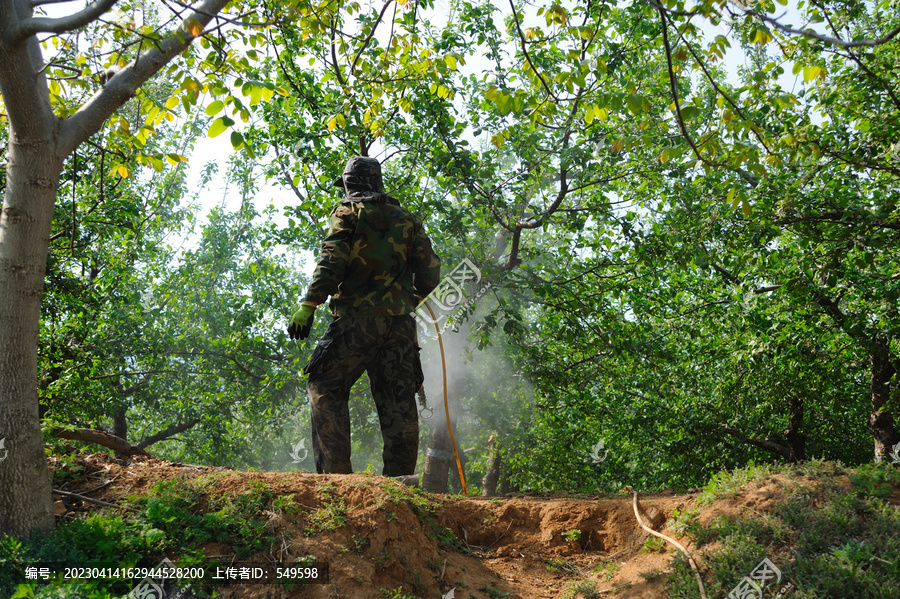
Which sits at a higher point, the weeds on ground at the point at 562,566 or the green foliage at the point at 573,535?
the green foliage at the point at 573,535

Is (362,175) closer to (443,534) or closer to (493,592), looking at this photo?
(443,534)

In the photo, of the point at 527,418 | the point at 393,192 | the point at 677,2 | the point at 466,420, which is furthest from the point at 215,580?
the point at 466,420

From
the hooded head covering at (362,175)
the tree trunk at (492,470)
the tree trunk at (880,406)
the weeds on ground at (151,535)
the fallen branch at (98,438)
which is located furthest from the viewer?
the tree trunk at (492,470)

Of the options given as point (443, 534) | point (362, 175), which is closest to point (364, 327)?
point (362, 175)

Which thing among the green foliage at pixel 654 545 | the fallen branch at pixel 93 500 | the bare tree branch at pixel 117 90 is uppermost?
the bare tree branch at pixel 117 90

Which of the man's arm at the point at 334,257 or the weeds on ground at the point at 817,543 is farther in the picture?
the man's arm at the point at 334,257

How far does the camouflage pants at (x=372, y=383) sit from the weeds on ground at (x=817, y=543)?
237 centimetres

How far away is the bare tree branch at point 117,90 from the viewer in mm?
3232

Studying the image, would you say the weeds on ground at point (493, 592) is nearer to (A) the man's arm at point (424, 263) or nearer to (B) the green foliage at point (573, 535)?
(B) the green foliage at point (573, 535)

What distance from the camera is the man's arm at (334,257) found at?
4.69m

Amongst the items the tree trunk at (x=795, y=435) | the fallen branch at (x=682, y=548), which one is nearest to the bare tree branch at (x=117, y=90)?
the fallen branch at (x=682, y=548)

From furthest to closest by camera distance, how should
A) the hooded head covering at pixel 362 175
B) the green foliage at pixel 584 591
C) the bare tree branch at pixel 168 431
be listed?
1. the bare tree branch at pixel 168 431
2. the hooded head covering at pixel 362 175
3. the green foliage at pixel 584 591

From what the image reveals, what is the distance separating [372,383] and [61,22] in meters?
3.30

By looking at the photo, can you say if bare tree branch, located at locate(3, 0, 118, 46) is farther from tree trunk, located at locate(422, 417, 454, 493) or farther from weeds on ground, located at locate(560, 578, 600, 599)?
tree trunk, located at locate(422, 417, 454, 493)
